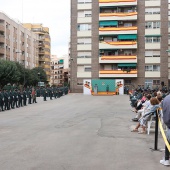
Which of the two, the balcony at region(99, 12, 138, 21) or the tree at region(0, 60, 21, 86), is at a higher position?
the balcony at region(99, 12, 138, 21)

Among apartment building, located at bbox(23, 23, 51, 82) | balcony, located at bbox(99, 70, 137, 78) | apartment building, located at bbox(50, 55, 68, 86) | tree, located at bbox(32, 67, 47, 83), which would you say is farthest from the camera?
apartment building, located at bbox(50, 55, 68, 86)

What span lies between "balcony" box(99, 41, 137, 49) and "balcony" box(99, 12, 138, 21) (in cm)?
472

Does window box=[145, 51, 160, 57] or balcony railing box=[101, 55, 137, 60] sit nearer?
balcony railing box=[101, 55, 137, 60]

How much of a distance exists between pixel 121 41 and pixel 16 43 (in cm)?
3110

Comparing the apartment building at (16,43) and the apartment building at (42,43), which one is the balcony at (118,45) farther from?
the apartment building at (42,43)

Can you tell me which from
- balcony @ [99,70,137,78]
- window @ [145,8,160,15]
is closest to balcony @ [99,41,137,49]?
balcony @ [99,70,137,78]

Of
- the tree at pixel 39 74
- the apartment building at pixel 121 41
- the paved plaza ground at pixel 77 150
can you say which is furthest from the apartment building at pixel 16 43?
the paved plaza ground at pixel 77 150

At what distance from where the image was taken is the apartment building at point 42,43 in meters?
113

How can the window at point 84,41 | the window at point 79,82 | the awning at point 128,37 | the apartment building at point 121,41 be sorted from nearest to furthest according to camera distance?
the apartment building at point 121,41 → the awning at point 128,37 → the window at point 84,41 → the window at point 79,82

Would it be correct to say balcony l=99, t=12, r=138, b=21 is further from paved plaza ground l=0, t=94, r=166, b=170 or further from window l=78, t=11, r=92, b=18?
paved plaza ground l=0, t=94, r=166, b=170

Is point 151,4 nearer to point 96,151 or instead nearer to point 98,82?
point 98,82

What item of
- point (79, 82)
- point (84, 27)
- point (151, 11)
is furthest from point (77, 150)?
point (151, 11)

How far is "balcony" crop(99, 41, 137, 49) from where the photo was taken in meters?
60.8

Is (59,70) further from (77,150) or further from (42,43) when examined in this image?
(77,150)
